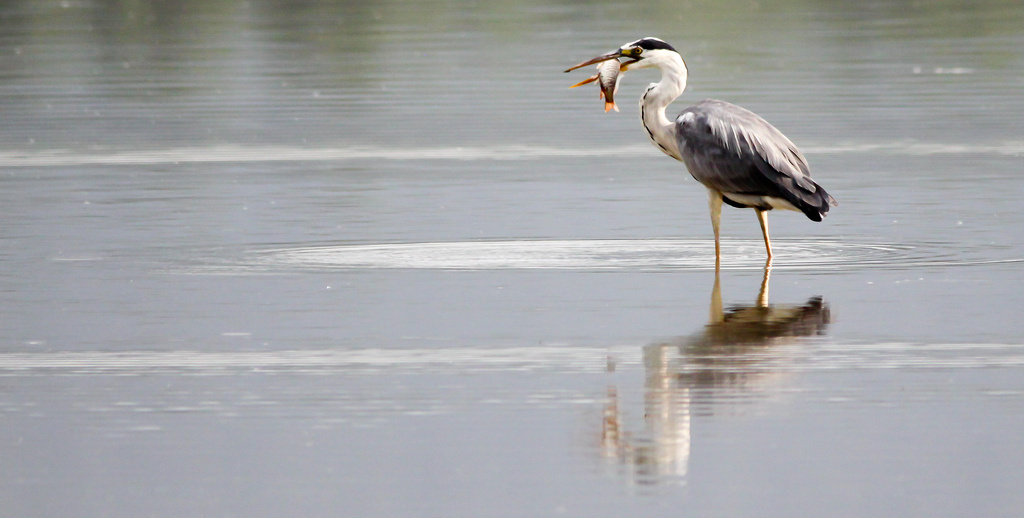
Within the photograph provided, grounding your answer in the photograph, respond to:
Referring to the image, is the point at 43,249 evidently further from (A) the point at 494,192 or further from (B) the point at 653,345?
(B) the point at 653,345

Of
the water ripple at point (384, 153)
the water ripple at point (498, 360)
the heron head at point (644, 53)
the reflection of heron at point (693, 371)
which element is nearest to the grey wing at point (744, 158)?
the heron head at point (644, 53)

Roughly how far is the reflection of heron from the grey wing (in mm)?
937

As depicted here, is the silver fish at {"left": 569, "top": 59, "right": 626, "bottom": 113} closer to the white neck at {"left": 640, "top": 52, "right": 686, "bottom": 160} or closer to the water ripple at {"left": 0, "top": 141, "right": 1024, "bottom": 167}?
the white neck at {"left": 640, "top": 52, "right": 686, "bottom": 160}

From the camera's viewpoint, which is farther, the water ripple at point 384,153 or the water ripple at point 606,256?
the water ripple at point 384,153

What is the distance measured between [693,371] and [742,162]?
377cm

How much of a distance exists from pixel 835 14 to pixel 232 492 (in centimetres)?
3960

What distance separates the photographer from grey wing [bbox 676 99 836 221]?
40.2 feet

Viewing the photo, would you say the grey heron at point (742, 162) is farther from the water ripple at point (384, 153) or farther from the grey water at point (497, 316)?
the water ripple at point (384, 153)

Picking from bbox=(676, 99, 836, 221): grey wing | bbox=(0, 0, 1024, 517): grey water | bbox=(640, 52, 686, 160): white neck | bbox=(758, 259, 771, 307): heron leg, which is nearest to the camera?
bbox=(0, 0, 1024, 517): grey water

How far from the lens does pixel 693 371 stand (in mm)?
8891

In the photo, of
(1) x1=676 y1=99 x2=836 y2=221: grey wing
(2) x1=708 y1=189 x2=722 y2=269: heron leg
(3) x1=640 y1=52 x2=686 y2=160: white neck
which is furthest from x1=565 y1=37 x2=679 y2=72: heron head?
(2) x1=708 y1=189 x2=722 y2=269: heron leg

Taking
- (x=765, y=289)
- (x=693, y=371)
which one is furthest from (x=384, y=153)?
(x=693, y=371)

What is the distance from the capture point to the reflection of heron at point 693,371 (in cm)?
747

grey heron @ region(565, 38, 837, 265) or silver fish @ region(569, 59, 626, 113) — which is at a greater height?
silver fish @ region(569, 59, 626, 113)
